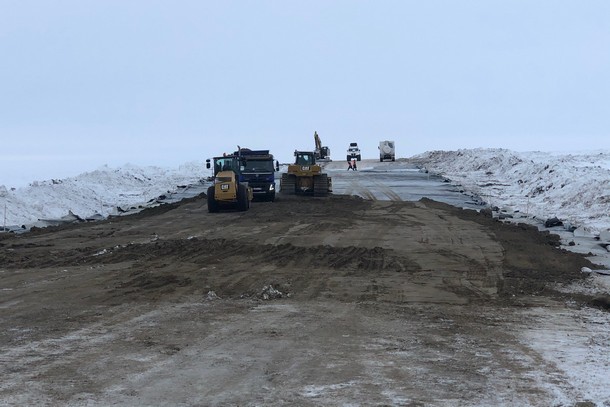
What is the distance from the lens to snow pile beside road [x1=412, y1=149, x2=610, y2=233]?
31.3 m

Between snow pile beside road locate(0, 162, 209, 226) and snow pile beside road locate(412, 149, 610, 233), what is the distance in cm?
1914

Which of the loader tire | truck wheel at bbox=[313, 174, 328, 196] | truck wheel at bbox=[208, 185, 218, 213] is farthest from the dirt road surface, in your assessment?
the loader tire

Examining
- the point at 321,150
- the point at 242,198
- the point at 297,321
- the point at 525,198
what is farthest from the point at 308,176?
the point at 321,150

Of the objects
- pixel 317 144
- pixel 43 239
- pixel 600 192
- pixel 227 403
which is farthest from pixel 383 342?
pixel 317 144

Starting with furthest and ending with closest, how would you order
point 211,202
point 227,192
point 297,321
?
point 211,202, point 227,192, point 297,321

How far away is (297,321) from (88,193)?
33.5m

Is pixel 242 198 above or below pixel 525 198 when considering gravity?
above

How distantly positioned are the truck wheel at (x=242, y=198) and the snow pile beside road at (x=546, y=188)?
38.4 ft

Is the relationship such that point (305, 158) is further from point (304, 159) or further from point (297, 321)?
point (297, 321)

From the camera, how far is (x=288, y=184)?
140 feet

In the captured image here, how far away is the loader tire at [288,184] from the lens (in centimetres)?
4250

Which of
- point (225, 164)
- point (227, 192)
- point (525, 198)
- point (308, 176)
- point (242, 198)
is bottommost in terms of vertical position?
point (525, 198)

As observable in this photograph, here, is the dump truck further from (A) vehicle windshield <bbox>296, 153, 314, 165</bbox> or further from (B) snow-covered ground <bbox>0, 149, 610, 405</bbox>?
(A) vehicle windshield <bbox>296, 153, 314, 165</bbox>

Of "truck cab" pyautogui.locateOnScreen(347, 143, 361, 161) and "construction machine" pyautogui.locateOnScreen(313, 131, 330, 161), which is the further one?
"truck cab" pyautogui.locateOnScreen(347, 143, 361, 161)
